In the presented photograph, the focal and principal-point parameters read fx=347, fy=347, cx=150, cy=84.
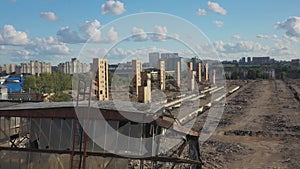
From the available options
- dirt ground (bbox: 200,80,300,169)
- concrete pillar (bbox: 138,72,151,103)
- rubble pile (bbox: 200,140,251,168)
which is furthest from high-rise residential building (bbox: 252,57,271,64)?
rubble pile (bbox: 200,140,251,168)

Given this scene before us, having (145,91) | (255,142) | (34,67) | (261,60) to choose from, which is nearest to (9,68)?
(34,67)

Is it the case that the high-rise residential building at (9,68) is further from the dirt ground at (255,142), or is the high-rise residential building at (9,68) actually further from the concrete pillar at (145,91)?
the dirt ground at (255,142)

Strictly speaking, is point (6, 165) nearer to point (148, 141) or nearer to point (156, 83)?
point (148, 141)

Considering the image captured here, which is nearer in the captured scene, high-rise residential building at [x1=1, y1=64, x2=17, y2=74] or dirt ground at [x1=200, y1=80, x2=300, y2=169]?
dirt ground at [x1=200, y1=80, x2=300, y2=169]

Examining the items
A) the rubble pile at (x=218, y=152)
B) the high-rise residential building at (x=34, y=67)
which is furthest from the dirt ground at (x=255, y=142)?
the high-rise residential building at (x=34, y=67)

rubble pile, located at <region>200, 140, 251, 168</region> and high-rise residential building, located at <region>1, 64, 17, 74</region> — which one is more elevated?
high-rise residential building, located at <region>1, 64, 17, 74</region>

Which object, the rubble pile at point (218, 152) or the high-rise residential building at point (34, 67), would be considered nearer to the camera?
the rubble pile at point (218, 152)

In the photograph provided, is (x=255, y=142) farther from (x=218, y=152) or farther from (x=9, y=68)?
(x=9, y=68)

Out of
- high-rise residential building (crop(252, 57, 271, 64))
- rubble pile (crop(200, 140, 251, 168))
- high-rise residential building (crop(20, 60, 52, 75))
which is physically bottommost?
rubble pile (crop(200, 140, 251, 168))

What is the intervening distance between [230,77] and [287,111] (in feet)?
195

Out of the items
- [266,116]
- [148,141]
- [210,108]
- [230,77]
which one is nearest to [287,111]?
[266,116]

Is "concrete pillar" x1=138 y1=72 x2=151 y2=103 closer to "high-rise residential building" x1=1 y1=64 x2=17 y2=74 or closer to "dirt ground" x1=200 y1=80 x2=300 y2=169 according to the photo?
"dirt ground" x1=200 y1=80 x2=300 y2=169

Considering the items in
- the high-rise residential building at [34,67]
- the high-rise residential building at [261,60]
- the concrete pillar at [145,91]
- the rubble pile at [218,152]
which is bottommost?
the rubble pile at [218,152]

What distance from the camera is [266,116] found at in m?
27.4
